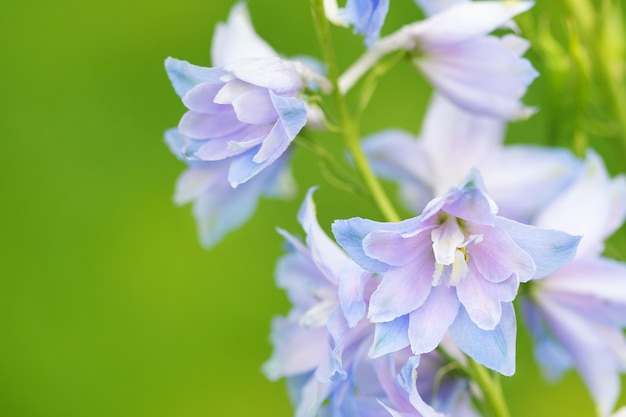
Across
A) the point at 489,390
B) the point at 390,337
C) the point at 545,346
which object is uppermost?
the point at 390,337

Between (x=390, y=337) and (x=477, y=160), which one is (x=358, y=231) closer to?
(x=390, y=337)

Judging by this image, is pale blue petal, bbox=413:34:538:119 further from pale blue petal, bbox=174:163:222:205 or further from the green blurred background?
the green blurred background

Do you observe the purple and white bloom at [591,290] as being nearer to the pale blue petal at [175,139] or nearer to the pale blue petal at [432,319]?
the pale blue petal at [432,319]

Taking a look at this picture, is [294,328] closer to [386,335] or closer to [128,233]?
[386,335]

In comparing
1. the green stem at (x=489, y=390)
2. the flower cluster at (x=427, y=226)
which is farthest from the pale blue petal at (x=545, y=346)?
the green stem at (x=489, y=390)

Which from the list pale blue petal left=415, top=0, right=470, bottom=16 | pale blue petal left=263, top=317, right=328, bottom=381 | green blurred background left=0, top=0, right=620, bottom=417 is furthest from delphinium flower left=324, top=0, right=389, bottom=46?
green blurred background left=0, top=0, right=620, bottom=417

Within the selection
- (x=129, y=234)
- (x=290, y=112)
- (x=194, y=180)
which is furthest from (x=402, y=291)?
(x=129, y=234)

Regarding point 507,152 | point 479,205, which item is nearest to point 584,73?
point 507,152
